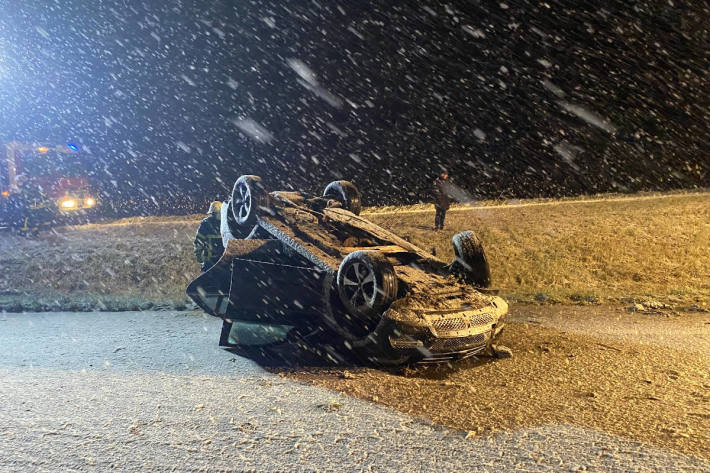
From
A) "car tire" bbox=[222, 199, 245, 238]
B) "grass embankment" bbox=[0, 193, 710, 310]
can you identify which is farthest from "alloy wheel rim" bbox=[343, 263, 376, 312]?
"grass embankment" bbox=[0, 193, 710, 310]

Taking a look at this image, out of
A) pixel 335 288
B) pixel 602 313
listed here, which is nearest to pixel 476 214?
pixel 602 313

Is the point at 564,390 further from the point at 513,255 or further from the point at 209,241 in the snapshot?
the point at 513,255

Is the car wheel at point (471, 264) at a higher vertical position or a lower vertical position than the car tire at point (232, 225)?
higher

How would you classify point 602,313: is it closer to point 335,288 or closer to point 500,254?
point 500,254

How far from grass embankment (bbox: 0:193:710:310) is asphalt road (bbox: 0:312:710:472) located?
4.22 metres

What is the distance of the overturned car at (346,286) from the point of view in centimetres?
503

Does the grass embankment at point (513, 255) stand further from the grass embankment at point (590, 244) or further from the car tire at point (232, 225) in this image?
the car tire at point (232, 225)

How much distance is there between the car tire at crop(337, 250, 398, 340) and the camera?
5020mm

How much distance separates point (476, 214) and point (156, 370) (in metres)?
10.1

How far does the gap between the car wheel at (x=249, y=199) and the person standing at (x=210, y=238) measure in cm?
120

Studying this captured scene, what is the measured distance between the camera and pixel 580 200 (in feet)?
46.6

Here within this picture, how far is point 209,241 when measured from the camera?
8273mm

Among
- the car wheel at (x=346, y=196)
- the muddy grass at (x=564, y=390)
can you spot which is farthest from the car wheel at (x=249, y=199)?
the muddy grass at (x=564, y=390)

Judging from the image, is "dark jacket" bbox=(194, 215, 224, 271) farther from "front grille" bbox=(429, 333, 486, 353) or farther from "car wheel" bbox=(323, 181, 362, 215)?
"front grille" bbox=(429, 333, 486, 353)
